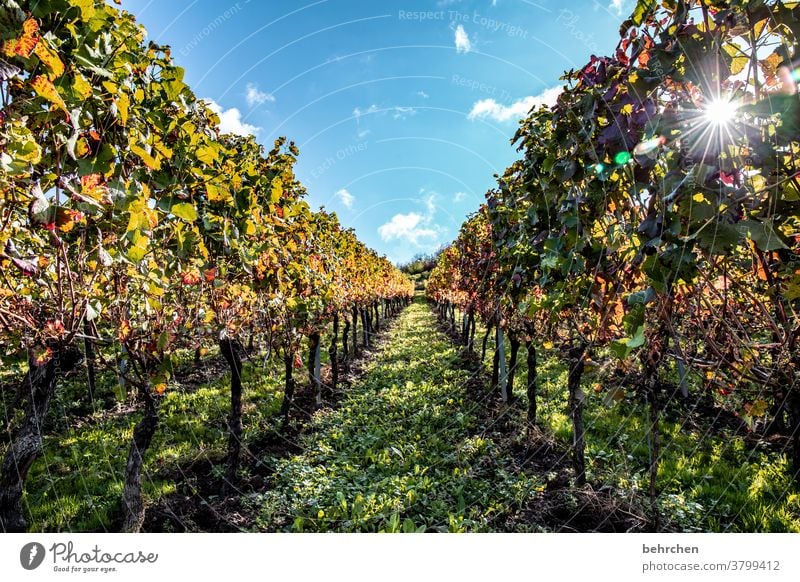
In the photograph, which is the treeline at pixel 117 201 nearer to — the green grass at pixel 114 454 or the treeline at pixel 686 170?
the green grass at pixel 114 454

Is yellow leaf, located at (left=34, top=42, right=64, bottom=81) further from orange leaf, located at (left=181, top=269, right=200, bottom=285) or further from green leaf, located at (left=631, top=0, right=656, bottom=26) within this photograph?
green leaf, located at (left=631, top=0, right=656, bottom=26)

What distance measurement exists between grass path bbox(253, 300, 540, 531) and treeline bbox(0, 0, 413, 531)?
1.33 metres

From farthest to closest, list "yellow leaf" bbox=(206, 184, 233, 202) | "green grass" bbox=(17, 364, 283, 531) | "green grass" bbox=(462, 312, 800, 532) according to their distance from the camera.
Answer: "green grass" bbox=(17, 364, 283, 531)
"green grass" bbox=(462, 312, 800, 532)
"yellow leaf" bbox=(206, 184, 233, 202)

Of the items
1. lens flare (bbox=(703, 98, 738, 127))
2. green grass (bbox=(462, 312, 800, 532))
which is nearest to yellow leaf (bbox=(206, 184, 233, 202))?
lens flare (bbox=(703, 98, 738, 127))

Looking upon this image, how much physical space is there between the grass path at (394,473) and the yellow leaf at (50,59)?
3.66 m

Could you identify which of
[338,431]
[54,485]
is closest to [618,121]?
[338,431]

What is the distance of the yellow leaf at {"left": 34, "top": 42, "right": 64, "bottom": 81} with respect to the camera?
4.75 ft

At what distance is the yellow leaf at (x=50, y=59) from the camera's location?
1.45 meters

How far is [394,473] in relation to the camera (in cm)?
622

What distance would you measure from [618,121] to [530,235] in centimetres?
293

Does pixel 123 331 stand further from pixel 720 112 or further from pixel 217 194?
pixel 720 112

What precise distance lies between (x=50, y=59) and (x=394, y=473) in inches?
236

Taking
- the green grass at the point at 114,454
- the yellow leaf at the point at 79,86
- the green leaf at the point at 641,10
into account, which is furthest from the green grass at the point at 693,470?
the green grass at the point at 114,454
